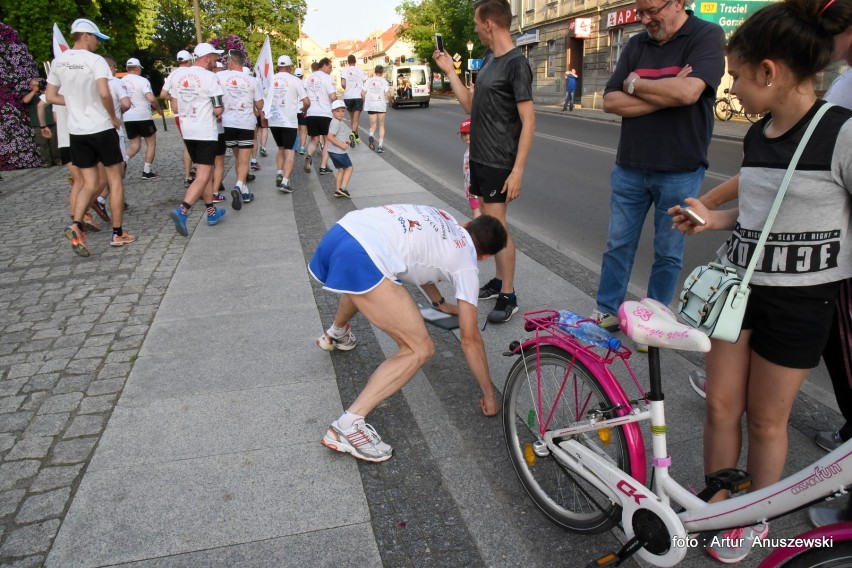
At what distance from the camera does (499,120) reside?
4.37 metres

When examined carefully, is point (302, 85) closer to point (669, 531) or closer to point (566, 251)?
point (566, 251)

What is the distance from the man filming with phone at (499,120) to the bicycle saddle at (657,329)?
225cm

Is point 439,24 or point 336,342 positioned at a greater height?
point 439,24

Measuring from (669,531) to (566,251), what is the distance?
447cm

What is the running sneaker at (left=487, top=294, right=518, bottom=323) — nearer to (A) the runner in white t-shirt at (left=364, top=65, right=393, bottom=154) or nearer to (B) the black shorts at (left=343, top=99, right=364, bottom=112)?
(A) the runner in white t-shirt at (left=364, top=65, right=393, bottom=154)

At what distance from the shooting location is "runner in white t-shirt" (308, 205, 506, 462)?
288 centimetres

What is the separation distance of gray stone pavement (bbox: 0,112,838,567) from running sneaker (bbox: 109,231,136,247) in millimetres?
725

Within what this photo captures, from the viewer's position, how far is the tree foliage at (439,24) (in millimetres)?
52784

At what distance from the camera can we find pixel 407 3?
209 ft

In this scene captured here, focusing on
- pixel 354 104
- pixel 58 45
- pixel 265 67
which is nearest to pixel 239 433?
pixel 58 45

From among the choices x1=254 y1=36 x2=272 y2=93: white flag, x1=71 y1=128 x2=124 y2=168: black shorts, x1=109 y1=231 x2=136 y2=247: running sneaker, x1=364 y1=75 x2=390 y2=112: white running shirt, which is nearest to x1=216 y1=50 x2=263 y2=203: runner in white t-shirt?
x1=254 y1=36 x2=272 y2=93: white flag

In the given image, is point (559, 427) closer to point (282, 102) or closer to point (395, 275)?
point (395, 275)

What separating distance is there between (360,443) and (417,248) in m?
0.99

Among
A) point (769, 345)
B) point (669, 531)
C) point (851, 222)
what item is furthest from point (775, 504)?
point (851, 222)
